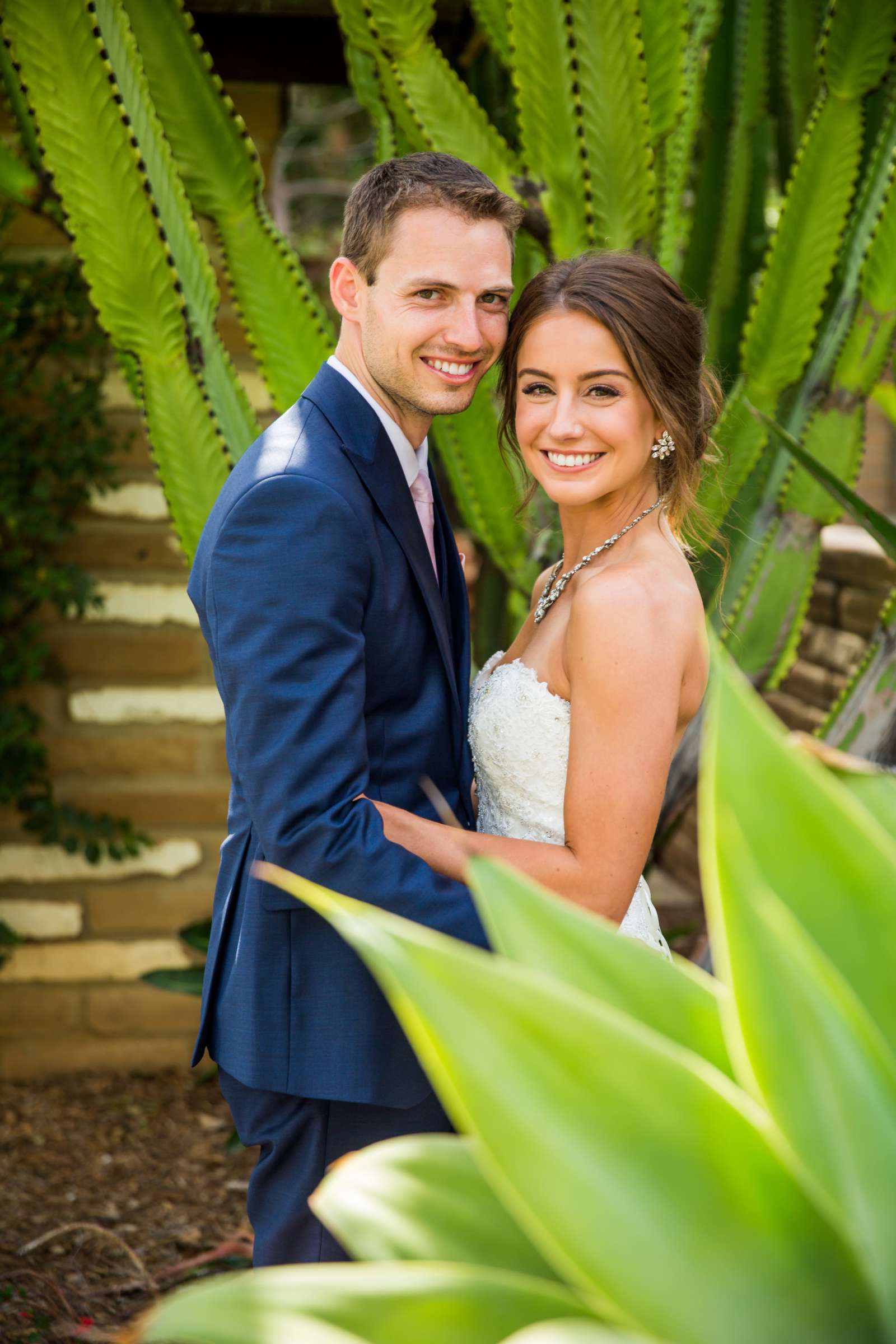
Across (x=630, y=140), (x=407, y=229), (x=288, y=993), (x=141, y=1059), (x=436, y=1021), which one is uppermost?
Result: (x=630, y=140)

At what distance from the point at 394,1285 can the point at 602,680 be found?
3.40ft

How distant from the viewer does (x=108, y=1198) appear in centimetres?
282

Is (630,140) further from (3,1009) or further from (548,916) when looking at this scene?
(3,1009)

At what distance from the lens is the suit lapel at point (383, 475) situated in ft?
5.03

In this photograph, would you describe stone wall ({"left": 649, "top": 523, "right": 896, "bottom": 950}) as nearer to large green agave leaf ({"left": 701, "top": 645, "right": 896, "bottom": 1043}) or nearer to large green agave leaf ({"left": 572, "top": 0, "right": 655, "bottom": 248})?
large green agave leaf ({"left": 572, "top": 0, "right": 655, "bottom": 248})

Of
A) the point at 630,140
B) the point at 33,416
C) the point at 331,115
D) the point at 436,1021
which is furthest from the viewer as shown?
the point at 331,115

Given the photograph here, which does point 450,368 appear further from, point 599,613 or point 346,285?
point 599,613

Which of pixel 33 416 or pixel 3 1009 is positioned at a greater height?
pixel 33 416

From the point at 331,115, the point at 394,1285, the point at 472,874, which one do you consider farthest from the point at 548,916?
the point at 331,115

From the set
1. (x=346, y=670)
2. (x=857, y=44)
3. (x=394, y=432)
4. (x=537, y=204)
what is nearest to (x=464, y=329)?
(x=394, y=432)

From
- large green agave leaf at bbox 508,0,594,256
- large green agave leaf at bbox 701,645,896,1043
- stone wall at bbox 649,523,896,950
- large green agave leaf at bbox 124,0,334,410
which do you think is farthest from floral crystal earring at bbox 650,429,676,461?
stone wall at bbox 649,523,896,950

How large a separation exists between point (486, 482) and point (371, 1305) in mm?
2169

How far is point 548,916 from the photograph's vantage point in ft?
2.05

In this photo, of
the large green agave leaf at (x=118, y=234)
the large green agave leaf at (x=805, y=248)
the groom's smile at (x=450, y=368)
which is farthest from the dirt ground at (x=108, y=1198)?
the large green agave leaf at (x=805, y=248)
